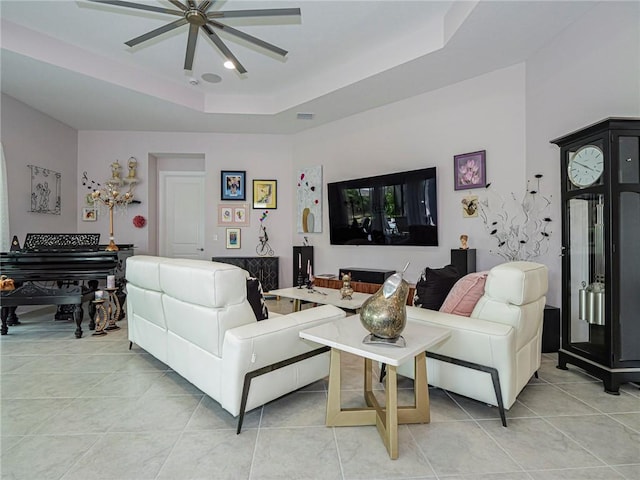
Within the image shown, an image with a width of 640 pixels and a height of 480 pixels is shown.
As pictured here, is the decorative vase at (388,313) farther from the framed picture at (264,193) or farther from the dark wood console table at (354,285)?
the framed picture at (264,193)

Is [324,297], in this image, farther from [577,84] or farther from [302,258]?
[577,84]

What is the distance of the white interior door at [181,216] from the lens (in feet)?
21.4

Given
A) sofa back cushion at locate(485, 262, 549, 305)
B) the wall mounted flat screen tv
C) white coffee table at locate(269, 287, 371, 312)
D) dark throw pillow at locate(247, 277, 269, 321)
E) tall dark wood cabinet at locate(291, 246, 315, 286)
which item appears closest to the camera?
sofa back cushion at locate(485, 262, 549, 305)

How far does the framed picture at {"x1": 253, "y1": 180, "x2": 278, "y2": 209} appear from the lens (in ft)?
20.2

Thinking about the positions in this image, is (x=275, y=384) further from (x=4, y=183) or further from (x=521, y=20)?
(x=4, y=183)

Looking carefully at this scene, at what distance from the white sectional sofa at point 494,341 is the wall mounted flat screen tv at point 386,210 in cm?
216

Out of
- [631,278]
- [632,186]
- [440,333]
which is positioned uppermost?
[632,186]

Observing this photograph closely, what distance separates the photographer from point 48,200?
511 centimetres

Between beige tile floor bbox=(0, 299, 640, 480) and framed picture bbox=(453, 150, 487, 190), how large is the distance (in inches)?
87.4

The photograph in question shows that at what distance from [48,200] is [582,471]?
6598 millimetres

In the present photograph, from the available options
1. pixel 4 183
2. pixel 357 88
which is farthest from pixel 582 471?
pixel 4 183

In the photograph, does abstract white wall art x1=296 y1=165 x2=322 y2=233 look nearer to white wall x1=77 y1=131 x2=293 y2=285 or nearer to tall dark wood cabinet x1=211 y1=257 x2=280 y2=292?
white wall x1=77 y1=131 x2=293 y2=285

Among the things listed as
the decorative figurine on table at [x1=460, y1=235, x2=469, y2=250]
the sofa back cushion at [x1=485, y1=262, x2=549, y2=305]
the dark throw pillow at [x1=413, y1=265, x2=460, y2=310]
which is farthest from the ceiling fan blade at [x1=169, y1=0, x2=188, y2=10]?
the decorative figurine on table at [x1=460, y1=235, x2=469, y2=250]

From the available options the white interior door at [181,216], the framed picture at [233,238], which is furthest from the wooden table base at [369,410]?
the white interior door at [181,216]
